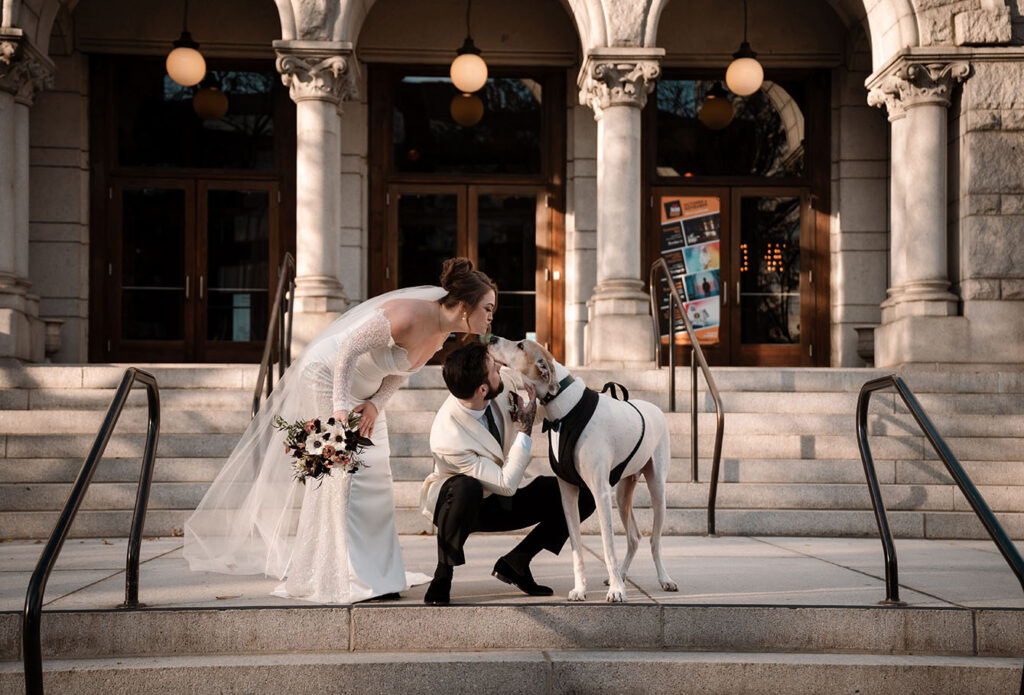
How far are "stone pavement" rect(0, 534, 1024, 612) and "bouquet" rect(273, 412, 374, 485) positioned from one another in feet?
2.08

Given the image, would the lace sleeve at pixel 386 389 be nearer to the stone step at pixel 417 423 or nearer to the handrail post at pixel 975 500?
the handrail post at pixel 975 500

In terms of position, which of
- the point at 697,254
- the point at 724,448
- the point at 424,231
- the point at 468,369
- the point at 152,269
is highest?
the point at 424,231

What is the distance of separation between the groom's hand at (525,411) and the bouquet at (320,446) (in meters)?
0.72

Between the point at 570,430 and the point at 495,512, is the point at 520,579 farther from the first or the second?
the point at 570,430

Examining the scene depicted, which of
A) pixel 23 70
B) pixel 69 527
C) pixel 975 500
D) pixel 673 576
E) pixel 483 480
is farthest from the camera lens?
pixel 23 70

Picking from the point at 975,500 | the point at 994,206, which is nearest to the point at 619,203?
the point at 994,206

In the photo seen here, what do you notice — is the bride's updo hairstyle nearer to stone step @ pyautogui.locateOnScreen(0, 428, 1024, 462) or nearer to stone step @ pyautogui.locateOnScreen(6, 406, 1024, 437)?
stone step @ pyautogui.locateOnScreen(0, 428, 1024, 462)

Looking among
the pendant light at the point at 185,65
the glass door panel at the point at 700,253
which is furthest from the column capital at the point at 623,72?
the pendant light at the point at 185,65

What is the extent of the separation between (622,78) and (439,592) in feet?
26.8

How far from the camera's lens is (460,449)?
16.3ft

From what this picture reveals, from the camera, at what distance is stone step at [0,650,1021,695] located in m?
4.41

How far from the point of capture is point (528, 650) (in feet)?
15.4

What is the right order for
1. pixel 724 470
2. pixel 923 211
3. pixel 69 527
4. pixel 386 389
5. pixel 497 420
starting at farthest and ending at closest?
1. pixel 923 211
2. pixel 724 470
3. pixel 386 389
4. pixel 497 420
5. pixel 69 527

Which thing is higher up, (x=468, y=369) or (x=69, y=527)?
(x=468, y=369)
